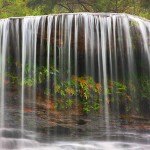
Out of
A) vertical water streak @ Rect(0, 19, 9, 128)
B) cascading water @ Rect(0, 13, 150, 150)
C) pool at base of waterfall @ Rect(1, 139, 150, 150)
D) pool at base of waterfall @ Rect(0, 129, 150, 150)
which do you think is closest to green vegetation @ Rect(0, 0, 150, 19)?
cascading water @ Rect(0, 13, 150, 150)

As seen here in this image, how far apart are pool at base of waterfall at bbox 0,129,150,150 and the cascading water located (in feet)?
0.21

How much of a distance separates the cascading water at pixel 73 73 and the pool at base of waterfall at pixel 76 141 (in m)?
0.07

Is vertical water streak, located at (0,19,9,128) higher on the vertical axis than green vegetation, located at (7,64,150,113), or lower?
higher

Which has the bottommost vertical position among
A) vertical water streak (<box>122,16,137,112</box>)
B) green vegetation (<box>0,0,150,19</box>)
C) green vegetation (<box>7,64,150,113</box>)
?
green vegetation (<box>7,64,150,113</box>)

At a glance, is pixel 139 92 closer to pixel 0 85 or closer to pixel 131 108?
pixel 131 108

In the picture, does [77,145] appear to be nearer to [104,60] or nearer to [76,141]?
[76,141]

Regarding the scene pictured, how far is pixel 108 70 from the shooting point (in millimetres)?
11203

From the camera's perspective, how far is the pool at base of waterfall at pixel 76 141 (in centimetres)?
955

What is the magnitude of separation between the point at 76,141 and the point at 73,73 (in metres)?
2.37

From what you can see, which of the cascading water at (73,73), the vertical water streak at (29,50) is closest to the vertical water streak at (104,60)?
the cascading water at (73,73)

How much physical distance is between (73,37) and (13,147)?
160 inches

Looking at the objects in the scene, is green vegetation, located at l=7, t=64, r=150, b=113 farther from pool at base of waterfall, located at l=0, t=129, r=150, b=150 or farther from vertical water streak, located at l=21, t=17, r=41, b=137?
pool at base of waterfall, located at l=0, t=129, r=150, b=150

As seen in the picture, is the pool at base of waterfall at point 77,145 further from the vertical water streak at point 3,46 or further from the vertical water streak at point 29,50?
the vertical water streak at point 3,46

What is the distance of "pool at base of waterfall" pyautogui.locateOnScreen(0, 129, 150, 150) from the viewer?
955cm
